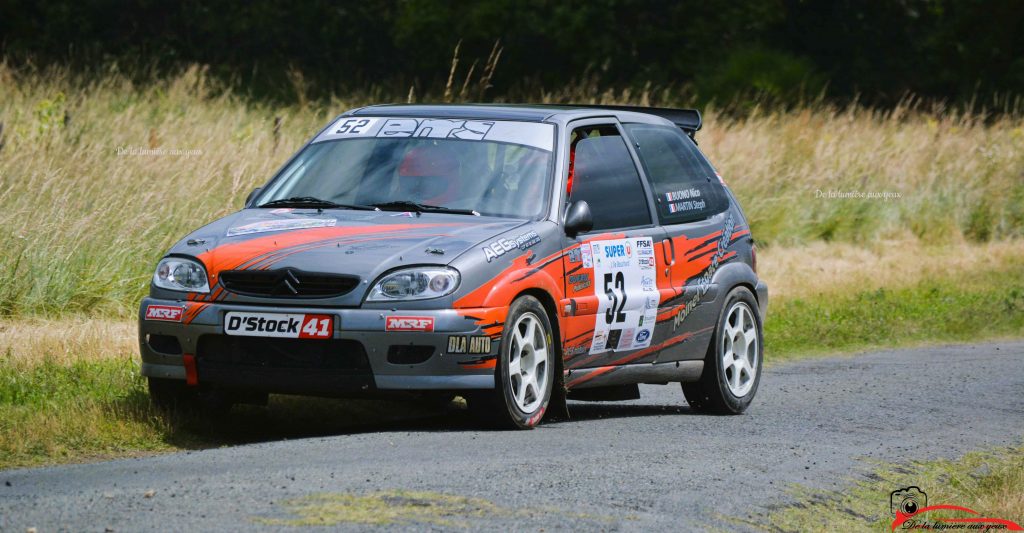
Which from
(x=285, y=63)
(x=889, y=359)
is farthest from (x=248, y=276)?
(x=285, y=63)

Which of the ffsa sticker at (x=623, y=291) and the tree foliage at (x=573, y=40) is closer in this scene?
the ffsa sticker at (x=623, y=291)

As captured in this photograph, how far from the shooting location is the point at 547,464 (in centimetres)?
711

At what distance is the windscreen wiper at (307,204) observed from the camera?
871 centimetres

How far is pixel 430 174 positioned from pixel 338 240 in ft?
3.27

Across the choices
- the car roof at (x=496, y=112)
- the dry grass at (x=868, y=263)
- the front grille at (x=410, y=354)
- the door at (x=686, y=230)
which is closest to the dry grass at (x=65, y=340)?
the car roof at (x=496, y=112)

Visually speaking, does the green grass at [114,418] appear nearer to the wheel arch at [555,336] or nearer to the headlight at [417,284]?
the wheel arch at [555,336]

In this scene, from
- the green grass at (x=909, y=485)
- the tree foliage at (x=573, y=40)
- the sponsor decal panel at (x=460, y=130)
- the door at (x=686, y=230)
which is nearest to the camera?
the green grass at (x=909, y=485)

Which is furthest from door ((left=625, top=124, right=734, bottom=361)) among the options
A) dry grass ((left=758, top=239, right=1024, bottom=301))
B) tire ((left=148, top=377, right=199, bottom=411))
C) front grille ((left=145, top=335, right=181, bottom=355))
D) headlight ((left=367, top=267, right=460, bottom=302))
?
dry grass ((left=758, top=239, right=1024, bottom=301))

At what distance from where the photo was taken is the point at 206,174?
47.3ft

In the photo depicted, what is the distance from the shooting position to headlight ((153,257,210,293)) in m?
7.93

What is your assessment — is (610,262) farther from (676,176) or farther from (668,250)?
(676,176)

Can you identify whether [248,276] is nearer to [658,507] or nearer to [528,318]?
[528,318]

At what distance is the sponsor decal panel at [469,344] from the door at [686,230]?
1787 millimetres

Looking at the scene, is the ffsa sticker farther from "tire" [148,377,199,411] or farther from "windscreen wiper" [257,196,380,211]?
"tire" [148,377,199,411]
